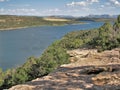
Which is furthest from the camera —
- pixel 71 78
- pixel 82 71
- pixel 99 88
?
pixel 82 71

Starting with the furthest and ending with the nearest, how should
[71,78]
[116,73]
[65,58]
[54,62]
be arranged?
[65,58]
[54,62]
[71,78]
[116,73]

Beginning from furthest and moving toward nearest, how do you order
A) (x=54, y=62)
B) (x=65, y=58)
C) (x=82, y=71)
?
(x=65, y=58)
(x=54, y=62)
(x=82, y=71)

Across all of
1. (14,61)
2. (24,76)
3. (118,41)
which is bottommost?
(14,61)

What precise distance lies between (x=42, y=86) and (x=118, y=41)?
131 ft

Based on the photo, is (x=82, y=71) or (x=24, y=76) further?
(x=24, y=76)

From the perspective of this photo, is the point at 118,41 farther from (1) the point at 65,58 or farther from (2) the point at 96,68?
(2) the point at 96,68

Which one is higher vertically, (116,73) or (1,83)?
(116,73)

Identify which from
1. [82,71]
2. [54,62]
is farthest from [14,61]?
[82,71]

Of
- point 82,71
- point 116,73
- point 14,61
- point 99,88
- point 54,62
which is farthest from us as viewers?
point 14,61

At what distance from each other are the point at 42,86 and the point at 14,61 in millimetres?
86603

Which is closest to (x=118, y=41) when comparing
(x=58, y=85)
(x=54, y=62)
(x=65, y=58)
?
(x=65, y=58)

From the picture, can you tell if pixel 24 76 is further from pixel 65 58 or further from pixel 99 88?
pixel 99 88

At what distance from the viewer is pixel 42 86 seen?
71.9 ft

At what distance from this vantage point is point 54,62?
5088 cm
